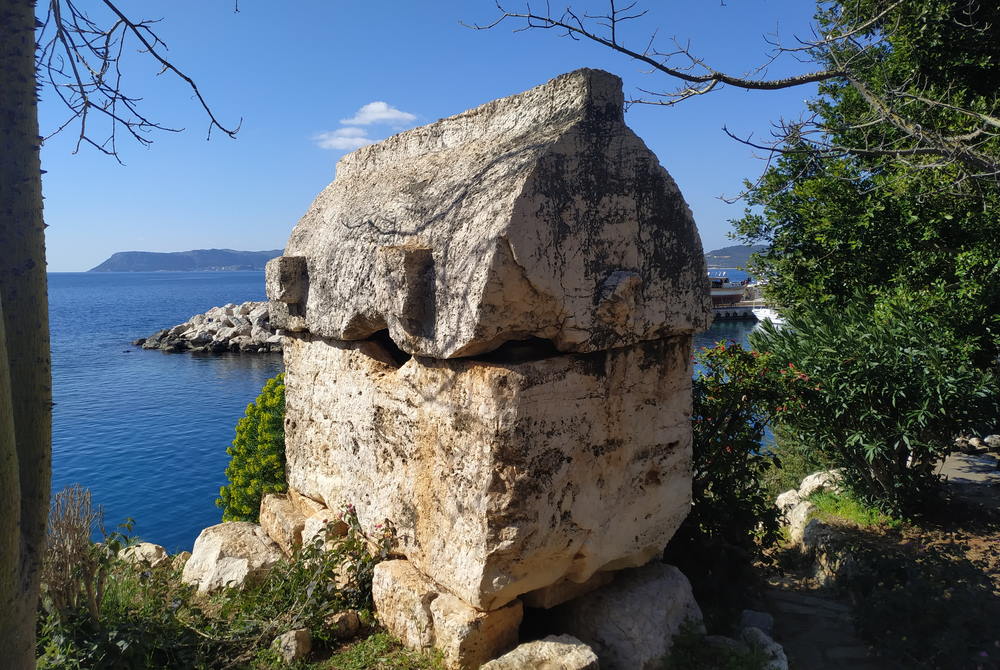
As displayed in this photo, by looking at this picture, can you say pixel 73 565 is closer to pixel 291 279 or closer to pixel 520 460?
pixel 291 279

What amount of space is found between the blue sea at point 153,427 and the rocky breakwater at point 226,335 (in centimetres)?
87

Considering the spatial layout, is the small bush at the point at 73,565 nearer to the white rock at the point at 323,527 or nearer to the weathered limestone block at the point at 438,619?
the white rock at the point at 323,527

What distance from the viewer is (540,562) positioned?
4.00 metres

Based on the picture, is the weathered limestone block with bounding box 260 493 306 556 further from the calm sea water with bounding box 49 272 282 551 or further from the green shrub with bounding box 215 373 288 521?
the calm sea water with bounding box 49 272 282 551

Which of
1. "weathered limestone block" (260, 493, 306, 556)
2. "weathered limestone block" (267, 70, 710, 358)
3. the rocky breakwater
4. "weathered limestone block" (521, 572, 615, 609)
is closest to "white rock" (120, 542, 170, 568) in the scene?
"weathered limestone block" (260, 493, 306, 556)

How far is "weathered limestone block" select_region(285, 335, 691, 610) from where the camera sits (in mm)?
3752

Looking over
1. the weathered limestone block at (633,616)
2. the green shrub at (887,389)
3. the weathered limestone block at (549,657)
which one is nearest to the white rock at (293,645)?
the weathered limestone block at (549,657)

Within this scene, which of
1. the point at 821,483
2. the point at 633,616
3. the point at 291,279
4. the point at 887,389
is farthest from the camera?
the point at 821,483

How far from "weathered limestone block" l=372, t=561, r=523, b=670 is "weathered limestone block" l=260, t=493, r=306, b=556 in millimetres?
1206

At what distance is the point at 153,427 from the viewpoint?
18422 mm

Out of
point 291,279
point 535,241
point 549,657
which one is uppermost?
point 535,241

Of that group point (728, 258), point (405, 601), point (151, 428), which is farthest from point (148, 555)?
point (728, 258)

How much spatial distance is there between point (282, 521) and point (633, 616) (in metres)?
2.99

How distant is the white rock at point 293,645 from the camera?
4.20 metres
